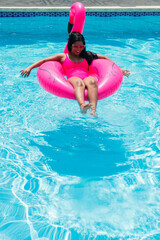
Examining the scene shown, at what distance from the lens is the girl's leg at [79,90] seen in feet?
10.4

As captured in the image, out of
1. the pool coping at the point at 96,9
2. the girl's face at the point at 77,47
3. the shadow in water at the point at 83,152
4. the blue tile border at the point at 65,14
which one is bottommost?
the shadow in water at the point at 83,152

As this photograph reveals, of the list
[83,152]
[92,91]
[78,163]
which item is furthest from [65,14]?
[78,163]

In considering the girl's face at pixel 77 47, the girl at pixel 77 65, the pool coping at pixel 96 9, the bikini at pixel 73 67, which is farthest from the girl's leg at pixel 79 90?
the pool coping at pixel 96 9

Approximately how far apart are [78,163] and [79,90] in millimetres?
775

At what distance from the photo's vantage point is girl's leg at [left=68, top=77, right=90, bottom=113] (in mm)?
3181

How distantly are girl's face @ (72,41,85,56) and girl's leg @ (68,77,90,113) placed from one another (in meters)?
0.51

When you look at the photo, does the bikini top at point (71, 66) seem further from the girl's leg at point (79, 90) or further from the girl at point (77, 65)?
the girl's leg at point (79, 90)

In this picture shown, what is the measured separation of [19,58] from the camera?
6.18 metres

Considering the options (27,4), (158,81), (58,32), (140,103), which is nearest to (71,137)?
(140,103)

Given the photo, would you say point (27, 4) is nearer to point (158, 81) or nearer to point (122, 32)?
point (122, 32)

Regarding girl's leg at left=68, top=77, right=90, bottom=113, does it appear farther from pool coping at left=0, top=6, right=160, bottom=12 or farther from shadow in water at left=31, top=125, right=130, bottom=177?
pool coping at left=0, top=6, right=160, bottom=12

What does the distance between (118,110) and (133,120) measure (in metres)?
0.33

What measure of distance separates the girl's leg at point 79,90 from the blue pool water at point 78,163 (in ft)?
1.97

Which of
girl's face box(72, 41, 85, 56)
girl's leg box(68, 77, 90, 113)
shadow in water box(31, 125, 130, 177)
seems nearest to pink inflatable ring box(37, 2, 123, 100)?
girl's leg box(68, 77, 90, 113)
